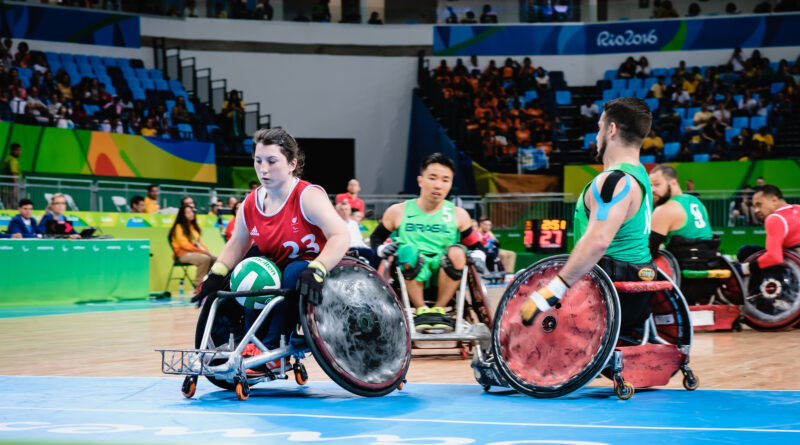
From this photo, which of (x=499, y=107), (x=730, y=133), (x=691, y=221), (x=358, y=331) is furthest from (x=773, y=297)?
(x=499, y=107)

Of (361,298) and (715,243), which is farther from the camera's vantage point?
(715,243)

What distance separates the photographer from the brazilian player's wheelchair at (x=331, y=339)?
4.76m

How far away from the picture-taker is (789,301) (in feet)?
30.7

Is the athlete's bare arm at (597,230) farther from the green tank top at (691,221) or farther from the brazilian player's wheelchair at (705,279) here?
the green tank top at (691,221)

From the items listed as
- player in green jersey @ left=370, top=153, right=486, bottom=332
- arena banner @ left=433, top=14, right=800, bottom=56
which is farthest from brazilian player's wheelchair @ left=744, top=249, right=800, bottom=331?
arena banner @ left=433, top=14, right=800, bottom=56

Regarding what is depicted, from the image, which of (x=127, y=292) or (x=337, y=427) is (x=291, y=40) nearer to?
(x=127, y=292)

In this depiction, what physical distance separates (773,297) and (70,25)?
21560 millimetres

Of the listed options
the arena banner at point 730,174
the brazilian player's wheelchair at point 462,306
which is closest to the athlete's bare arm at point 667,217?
the brazilian player's wheelchair at point 462,306

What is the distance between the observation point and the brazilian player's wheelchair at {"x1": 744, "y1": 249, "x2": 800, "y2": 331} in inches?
363

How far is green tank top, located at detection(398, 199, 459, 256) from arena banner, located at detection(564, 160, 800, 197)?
16.4 m

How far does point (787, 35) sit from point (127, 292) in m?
21.5

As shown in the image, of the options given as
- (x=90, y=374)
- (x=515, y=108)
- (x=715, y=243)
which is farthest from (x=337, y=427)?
(x=515, y=108)

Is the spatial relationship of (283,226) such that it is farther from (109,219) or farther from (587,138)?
(587,138)

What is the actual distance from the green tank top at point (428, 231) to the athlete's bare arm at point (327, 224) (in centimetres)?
183
